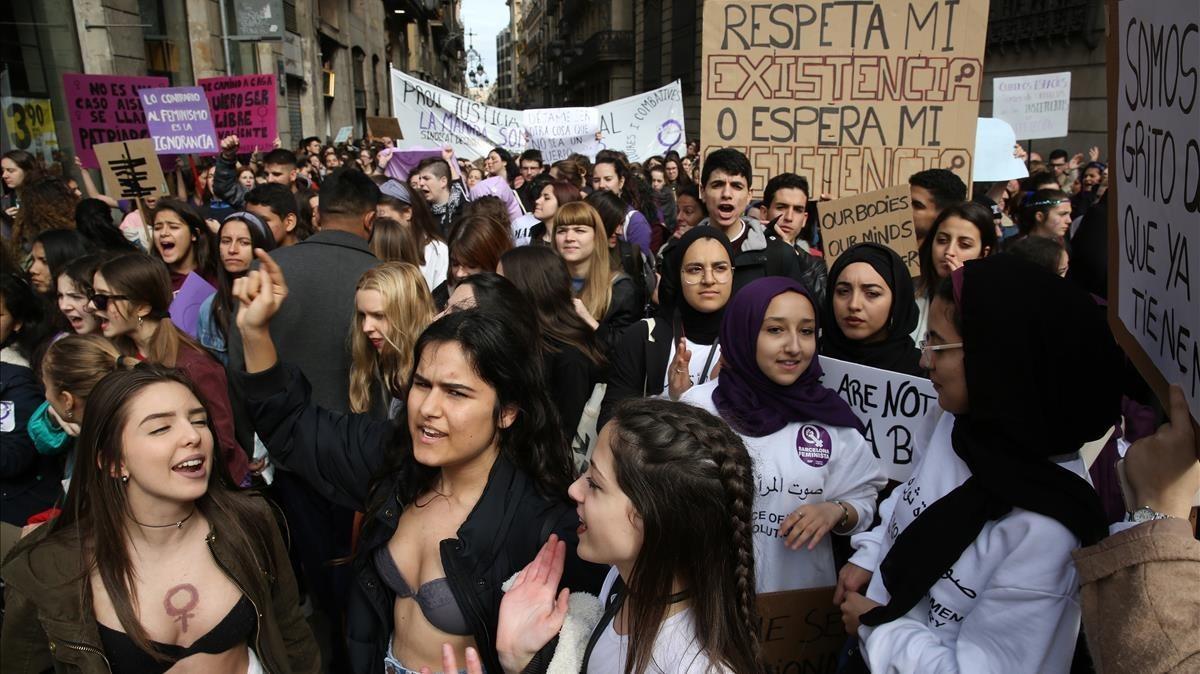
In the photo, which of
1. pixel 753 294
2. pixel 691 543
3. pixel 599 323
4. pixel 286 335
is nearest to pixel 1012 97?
pixel 599 323

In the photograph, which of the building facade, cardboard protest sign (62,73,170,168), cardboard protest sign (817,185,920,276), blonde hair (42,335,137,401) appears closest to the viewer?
blonde hair (42,335,137,401)

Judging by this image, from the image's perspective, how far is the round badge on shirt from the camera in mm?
2422

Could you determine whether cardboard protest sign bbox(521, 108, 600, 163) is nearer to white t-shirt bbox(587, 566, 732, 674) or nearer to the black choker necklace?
the black choker necklace

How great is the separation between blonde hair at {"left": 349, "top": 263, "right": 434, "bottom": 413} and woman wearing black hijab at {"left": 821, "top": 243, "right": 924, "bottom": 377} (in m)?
Answer: 1.78

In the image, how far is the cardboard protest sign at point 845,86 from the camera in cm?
441

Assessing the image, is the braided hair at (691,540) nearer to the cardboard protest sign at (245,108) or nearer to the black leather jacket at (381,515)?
the black leather jacket at (381,515)

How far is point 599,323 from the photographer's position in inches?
168

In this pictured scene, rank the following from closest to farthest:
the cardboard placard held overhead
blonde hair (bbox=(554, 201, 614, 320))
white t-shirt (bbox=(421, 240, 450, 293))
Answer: blonde hair (bbox=(554, 201, 614, 320)), white t-shirt (bbox=(421, 240, 450, 293)), the cardboard placard held overhead

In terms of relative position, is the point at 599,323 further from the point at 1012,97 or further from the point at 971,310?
the point at 1012,97

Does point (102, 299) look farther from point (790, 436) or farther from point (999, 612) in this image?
point (999, 612)

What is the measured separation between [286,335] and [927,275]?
320 cm

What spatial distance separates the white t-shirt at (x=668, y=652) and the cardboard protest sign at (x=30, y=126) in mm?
13095

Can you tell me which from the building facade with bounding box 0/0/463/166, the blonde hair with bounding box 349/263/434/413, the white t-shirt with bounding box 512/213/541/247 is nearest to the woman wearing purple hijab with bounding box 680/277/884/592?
the blonde hair with bounding box 349/263/434/413

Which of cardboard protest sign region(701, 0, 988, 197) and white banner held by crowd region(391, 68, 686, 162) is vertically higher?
white banner held by crowd region(391, 68, 686, 162)
